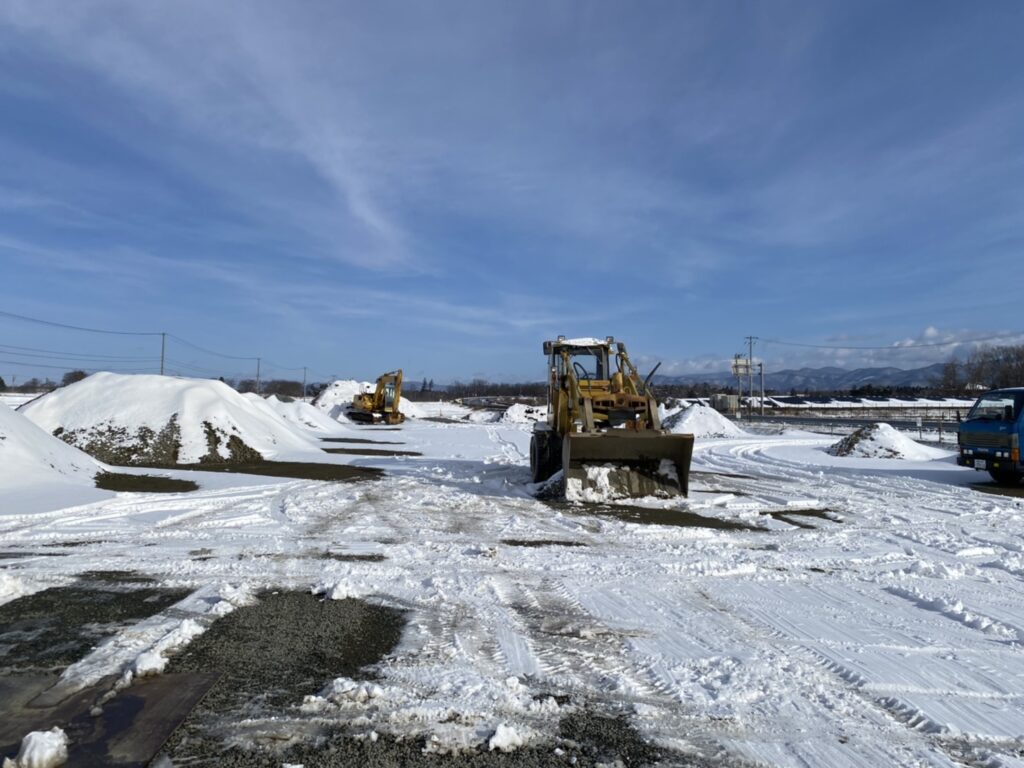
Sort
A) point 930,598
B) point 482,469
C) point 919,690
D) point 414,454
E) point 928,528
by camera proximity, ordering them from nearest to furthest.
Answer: point 919,690 → point 930,598 → point 928,528 → point 482,469 → point 414,454

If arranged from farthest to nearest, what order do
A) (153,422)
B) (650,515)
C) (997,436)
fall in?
(153,422), (997,436), (650,515)

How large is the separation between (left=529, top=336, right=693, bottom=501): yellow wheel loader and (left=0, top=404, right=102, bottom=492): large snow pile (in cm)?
865

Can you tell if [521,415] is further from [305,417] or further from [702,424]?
[305,417]

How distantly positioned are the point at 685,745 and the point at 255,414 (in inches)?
783

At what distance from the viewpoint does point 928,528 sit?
28.5 feet

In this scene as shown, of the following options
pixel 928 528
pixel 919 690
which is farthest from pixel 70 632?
pixel 928 528

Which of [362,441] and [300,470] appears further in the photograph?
[362,441]

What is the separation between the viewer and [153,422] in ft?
55.9

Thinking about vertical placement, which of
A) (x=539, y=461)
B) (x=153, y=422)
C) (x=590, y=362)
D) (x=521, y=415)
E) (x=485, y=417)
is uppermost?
(x=590, y=362)

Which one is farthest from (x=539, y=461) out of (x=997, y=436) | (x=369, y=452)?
(x=997, y=436)

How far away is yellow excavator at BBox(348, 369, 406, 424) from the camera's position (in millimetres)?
42875

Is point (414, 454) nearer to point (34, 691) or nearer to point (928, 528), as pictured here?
point (928, 528)

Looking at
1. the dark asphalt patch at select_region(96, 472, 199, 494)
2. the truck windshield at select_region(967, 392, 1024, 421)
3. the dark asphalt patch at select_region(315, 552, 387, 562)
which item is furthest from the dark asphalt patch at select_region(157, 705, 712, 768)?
the truck windshield at select_region(967, 392, 1024, 421)

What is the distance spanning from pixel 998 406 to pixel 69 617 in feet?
54.6
